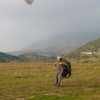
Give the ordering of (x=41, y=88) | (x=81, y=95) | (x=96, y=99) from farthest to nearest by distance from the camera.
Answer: (x=41, y=88) → (x=81, y=95) → (x=96, y=99)

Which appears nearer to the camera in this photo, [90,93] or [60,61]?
[90,93]

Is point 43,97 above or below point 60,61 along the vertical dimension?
below

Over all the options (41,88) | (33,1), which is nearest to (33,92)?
(41,88)

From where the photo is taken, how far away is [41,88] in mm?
19938

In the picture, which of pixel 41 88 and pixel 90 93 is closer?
pixel 90 93

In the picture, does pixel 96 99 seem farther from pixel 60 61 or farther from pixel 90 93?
pixel 60 61

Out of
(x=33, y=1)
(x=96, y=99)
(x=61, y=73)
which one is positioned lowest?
(x=96, y=99)

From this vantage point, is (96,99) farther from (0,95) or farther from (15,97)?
(0,95)

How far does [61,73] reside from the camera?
2136 cm

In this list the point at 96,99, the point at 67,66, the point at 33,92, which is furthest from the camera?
the point at 67,66

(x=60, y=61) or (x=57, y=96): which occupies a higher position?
(x=60, y=61)

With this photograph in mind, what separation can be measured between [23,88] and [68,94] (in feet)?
14.3

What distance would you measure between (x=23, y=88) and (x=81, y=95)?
5129 mm

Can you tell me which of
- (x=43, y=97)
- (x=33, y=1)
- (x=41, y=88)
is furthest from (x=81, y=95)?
(x=33, y=1)
